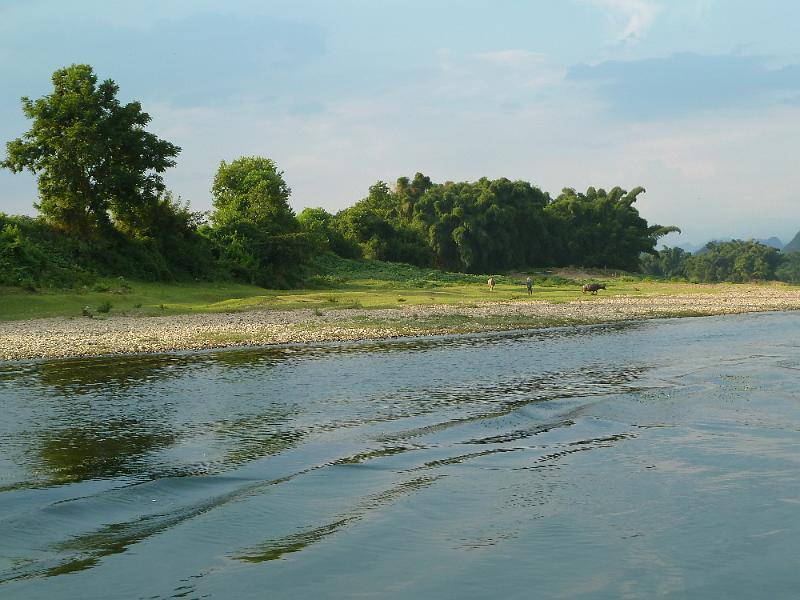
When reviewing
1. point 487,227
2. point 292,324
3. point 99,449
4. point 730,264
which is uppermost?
point 487,227

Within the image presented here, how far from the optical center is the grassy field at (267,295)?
123 feet

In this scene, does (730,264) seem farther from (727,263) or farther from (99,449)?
(99,449)

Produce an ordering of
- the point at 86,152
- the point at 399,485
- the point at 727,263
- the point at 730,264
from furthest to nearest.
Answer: the point at 727,263 < the point at 730,264 < the point at 86,152 < the point at 399,485

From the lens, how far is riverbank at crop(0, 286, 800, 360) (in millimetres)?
28281

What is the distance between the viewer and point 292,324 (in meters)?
34.2

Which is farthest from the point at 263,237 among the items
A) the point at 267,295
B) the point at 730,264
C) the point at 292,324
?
the point at 730,264

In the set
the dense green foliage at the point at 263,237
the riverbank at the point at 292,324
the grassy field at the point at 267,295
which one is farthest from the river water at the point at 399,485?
the dense green foliage at the point at 263,237

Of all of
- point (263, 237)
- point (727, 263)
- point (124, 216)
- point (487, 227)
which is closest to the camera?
point (124, 216)

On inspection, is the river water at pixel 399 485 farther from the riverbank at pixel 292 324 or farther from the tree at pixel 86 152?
the tree at pixel 86 152

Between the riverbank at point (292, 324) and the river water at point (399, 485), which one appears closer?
the river water at point (399, 485)

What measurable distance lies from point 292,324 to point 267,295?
1423 centimetres

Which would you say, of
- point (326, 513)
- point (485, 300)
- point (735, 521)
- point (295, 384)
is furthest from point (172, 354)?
point (485, 300)

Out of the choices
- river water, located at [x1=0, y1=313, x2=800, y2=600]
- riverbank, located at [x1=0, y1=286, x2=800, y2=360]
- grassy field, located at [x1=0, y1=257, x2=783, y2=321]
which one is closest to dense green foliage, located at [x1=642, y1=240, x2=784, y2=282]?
grassy field, located at [x1=0, y1=257, x2=783, y2=321]

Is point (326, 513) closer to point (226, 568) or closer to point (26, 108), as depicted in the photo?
point (226, 568)
